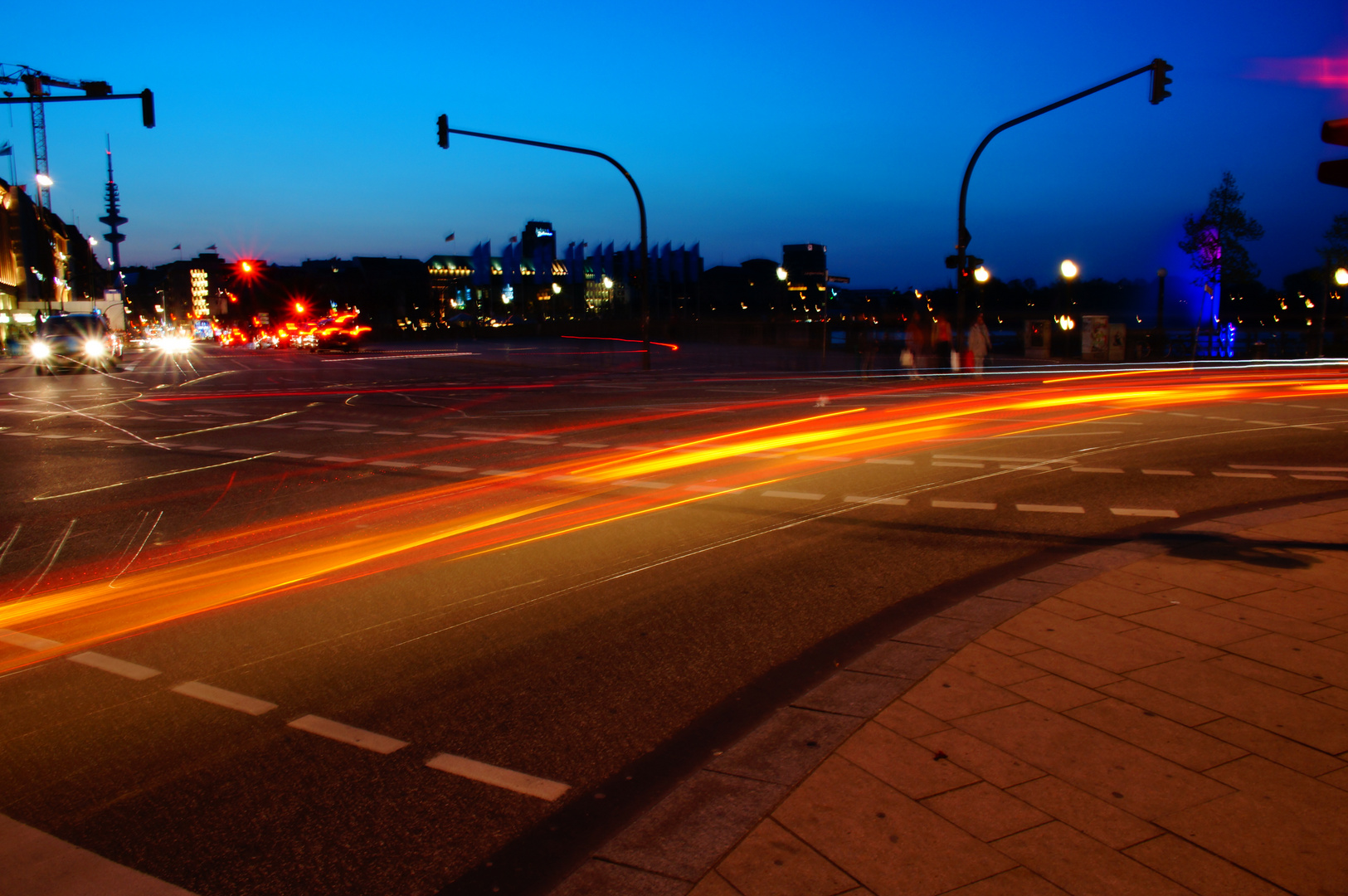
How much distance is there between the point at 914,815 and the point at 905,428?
1131 centimetres

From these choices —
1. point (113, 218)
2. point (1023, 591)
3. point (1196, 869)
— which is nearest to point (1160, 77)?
point (1023, 591)

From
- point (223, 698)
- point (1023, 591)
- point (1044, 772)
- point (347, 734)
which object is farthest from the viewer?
point (1023, 591)

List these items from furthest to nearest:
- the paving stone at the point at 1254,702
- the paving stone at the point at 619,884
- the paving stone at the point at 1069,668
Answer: the paving stone at the point at 1069,668 < the paving stone at the point at 1254,702 < the paving stone at the point at 619,884

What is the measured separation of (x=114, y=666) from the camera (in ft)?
15.8

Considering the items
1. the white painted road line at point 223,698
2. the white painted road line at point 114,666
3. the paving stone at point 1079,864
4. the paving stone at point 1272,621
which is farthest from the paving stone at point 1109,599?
the white painted road line at point 114,666

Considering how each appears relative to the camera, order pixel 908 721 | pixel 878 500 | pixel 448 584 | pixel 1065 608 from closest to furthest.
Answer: pixel 908 721 < pixel 1065 608 < pixel 448 584 < pixel 878 500

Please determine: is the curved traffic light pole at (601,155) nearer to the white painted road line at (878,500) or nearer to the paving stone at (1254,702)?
the white painted road line at (878,500)

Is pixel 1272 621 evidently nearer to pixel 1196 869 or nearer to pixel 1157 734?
pixel 1157 734

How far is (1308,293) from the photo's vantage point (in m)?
116

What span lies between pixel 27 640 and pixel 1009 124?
73.5 feet

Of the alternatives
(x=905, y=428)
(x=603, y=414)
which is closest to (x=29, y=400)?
(x=603, y=414)

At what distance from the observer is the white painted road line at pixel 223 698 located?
4.24 metres

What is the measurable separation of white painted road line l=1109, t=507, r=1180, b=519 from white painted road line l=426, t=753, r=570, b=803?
620cm

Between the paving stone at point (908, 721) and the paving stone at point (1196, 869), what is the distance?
0.91m
